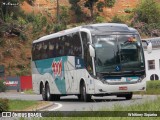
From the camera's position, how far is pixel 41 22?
239 feet

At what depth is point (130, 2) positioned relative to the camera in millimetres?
96562

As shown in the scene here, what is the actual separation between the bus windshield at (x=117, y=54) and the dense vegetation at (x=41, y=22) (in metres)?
37.5

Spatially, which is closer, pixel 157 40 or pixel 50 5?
pixel 157 40

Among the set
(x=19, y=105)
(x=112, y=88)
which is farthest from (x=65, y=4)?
(x=19, y=105)

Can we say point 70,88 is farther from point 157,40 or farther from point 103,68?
point 157,40

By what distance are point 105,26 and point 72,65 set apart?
2.84 metres

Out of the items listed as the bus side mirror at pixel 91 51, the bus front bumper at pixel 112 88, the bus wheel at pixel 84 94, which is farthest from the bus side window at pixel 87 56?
the bus wheel at pixel 84 94

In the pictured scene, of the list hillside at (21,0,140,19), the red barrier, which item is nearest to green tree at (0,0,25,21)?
hillside at (21,0,140,19)

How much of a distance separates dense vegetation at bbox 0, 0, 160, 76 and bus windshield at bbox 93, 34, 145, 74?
37.5 metres

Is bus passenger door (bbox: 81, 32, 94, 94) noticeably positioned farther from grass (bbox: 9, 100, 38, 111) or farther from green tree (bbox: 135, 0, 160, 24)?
green tree (bbox: 135, 0, 160, 24)

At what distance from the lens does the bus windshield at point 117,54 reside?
24453 mm

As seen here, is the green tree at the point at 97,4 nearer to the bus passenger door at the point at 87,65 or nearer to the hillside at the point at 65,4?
the hillside at the point at 65,4

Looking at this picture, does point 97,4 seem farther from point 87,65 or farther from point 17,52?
point 87,65

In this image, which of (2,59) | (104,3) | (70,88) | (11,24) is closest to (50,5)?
(104,3)
